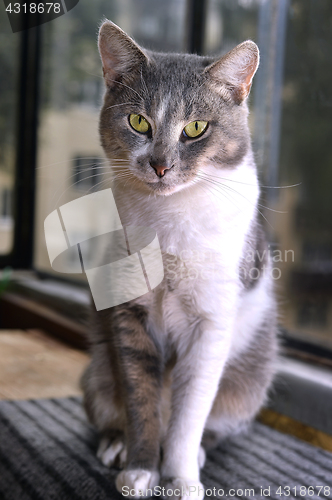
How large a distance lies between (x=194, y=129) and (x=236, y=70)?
12cm

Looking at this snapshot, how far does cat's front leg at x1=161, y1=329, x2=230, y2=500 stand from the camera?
0.86 m

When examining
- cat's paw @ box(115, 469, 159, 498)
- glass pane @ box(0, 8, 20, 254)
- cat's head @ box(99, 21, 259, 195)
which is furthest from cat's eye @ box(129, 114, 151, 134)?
glass pane @ box(0, 8, 20, 254)

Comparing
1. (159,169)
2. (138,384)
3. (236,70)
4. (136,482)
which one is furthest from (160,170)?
(136,482)

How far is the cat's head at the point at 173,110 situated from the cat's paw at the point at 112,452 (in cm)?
56

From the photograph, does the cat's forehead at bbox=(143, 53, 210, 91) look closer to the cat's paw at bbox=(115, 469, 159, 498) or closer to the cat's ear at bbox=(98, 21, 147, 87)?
the cat's ear at bbox=(98, 21, 147, 87)

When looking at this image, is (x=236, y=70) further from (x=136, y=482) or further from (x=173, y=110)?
(x=136, y=482)

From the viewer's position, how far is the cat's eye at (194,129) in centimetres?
83

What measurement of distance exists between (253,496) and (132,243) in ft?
1.72

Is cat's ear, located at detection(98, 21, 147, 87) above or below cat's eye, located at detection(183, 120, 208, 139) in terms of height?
above

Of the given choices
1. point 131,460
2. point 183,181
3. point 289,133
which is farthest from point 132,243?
point 289,133

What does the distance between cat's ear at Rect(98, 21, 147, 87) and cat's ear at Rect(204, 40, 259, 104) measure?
0.44 ft

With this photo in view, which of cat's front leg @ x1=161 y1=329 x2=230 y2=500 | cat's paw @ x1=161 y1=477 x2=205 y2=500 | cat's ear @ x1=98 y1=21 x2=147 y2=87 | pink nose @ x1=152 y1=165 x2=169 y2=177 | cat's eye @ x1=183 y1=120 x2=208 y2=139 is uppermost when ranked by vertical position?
cat's ear @ x1=98 y1=21 x2=147 y2=87

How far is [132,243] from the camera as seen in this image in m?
0.89

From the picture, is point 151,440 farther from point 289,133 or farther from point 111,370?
point 289,133
